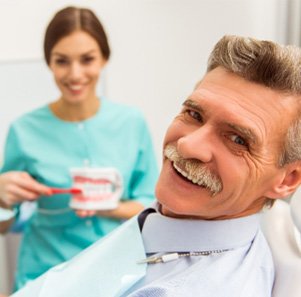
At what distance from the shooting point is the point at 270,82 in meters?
0.77

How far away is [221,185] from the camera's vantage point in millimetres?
800

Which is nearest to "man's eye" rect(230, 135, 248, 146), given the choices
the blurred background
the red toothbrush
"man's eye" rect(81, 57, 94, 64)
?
the red toothbrush

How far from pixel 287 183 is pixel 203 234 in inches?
6.7

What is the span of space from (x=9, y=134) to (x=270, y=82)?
916mm

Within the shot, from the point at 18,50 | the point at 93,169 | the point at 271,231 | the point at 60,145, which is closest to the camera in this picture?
the point at 271,231

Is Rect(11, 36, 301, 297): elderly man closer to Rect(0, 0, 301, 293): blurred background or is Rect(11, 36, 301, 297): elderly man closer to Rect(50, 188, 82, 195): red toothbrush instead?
Rect(50, 188, 82, 195): red toothbrush

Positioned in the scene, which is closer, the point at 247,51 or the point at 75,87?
the point at 247,51

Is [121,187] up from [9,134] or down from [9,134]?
down

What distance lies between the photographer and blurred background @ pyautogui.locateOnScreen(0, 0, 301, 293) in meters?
1.80

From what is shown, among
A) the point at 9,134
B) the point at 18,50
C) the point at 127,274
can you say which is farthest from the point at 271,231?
the point at 18,50

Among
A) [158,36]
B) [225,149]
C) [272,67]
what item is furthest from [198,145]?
[158,36]

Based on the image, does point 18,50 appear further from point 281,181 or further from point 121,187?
point 281,181

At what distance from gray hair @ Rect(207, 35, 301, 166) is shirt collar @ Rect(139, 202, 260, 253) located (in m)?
0.14

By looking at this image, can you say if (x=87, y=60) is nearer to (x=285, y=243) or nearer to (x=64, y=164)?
(x=64, y=164)
